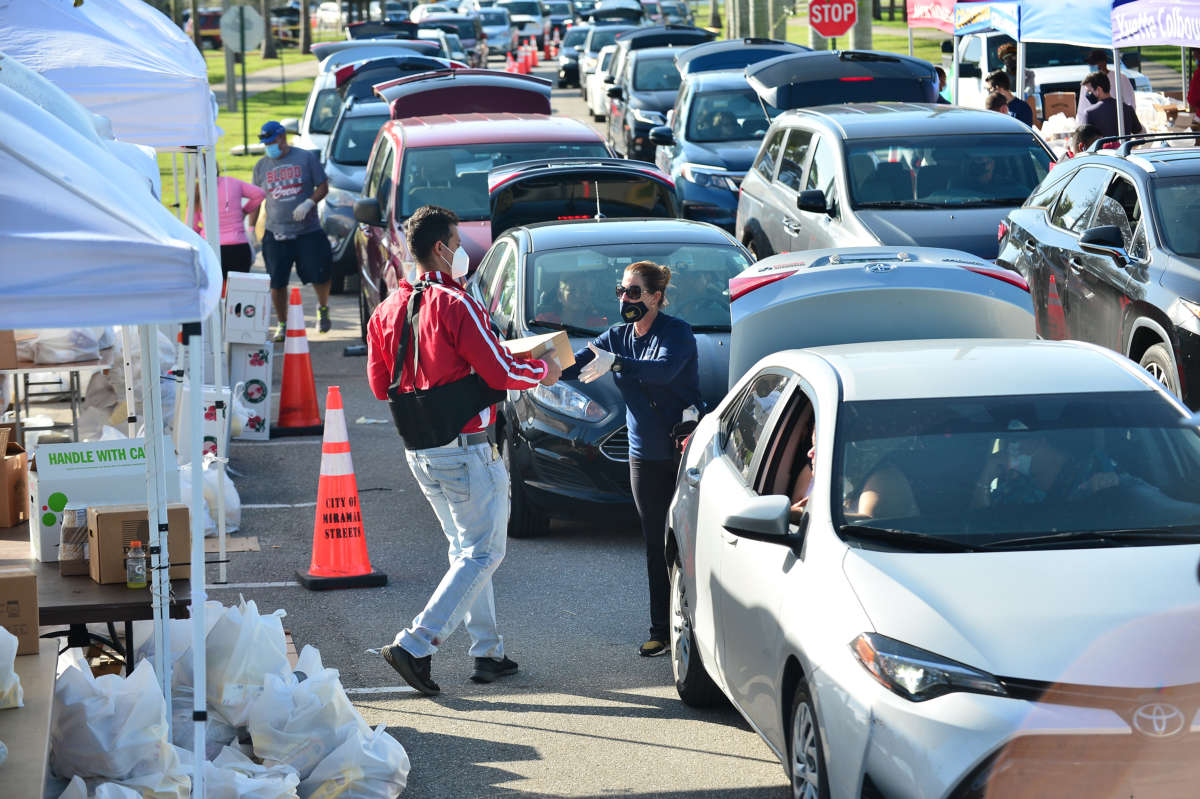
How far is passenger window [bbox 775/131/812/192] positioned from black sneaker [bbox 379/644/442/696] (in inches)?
317

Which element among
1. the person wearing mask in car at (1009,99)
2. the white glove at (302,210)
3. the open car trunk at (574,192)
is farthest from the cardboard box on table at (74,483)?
the person wearing mask in car at (1009,99)

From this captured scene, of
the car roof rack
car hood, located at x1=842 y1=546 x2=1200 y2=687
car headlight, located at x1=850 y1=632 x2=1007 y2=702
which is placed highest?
the car roof rack

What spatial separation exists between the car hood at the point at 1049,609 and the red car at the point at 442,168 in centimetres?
839

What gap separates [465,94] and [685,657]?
37.4ft

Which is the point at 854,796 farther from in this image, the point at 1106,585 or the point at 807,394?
the point at 807,394

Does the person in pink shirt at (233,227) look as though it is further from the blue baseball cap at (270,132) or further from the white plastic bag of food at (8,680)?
the white plastic bag of food at (8,680)

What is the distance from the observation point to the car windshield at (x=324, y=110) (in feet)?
75.6

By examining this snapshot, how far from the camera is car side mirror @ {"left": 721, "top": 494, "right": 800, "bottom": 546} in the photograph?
5.21 metres

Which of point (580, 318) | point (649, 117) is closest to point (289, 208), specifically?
point (580, 318)

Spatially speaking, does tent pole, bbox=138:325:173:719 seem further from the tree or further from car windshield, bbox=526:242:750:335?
the tree

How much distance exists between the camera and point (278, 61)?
70750 mm

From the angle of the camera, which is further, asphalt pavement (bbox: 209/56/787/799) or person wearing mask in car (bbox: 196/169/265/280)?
person wearing mask in car (bbox: 196/169/265/280)

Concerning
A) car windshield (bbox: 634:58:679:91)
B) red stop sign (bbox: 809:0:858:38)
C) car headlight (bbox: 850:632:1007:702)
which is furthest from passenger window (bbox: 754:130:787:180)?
red stop sign (bbox: 809:0:858:38)

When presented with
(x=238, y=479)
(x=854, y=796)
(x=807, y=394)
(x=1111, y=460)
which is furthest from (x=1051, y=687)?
(x=238, y=479)
